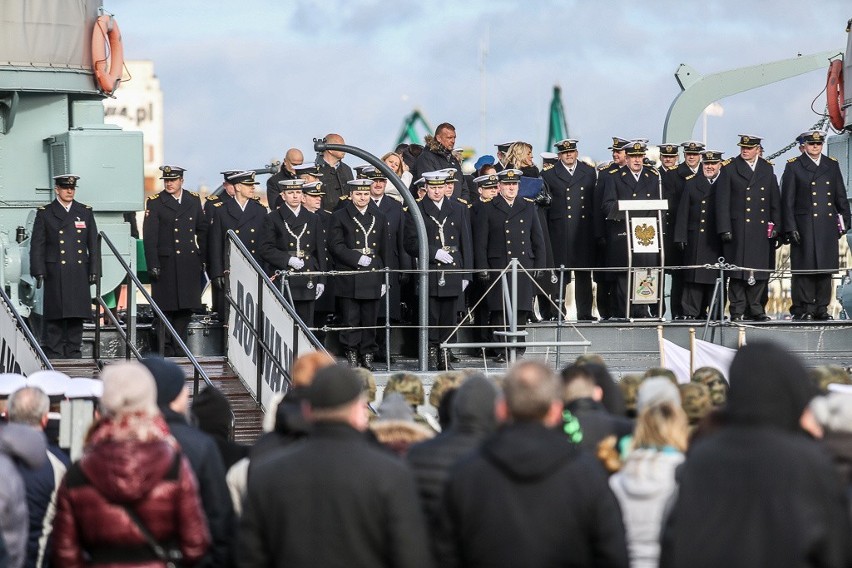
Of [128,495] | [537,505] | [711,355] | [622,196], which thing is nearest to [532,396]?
[537,505]

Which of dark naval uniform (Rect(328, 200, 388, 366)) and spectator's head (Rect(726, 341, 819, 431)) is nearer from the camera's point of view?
spectator's head (Rect(726, 341, 819, 431))

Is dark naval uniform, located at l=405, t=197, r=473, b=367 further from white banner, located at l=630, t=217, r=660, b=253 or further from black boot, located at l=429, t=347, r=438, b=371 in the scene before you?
white banner, located at l=630, t=217, r=660, b=253

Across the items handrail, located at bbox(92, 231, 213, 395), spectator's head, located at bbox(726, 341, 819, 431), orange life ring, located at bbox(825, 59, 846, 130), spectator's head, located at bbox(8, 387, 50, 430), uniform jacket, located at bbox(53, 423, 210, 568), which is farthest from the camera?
orange life ring, located at bbox(825, 59, 846, 130)

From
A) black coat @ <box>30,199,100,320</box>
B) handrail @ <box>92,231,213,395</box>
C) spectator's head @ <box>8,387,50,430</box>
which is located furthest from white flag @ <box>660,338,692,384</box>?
spectator's head @ <box>8,387,50,430</box>

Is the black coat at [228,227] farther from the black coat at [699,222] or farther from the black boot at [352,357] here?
the black coat at [699,222]

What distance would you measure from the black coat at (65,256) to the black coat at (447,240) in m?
3.09

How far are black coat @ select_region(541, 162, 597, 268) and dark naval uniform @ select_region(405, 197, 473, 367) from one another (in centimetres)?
193

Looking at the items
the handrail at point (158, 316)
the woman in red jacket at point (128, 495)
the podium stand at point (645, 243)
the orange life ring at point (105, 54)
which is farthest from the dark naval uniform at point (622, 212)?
the woman in red jacket at point (128, 495)

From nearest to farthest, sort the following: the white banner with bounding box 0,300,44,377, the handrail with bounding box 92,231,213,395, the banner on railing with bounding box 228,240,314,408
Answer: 1. the handrail with bounding box 92,231,213,395
2. the banner on railing with bounding box 228,240,314,408
3. the white banner with bounding box 0,300,44,377

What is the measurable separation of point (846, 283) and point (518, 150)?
478cm

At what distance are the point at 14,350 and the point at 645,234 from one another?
6.86 m

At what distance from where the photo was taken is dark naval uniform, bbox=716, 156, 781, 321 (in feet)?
61.6

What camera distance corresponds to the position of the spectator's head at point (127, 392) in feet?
21.3

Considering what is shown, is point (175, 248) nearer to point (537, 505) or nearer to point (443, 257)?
point (443, 257)
